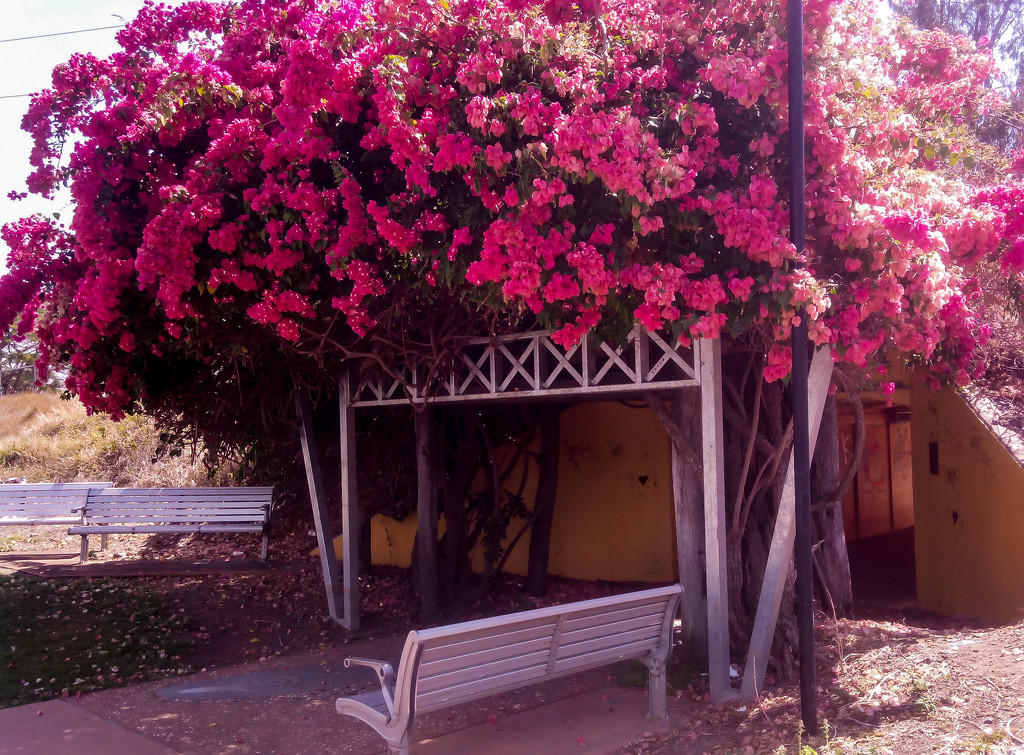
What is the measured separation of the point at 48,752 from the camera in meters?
4.89

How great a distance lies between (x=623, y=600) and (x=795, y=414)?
1398 mm

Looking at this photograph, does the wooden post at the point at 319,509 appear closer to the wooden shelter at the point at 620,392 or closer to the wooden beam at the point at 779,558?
the wooden shelter at the point at 620,392

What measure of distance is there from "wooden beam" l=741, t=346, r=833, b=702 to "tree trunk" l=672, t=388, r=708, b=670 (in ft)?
2.68

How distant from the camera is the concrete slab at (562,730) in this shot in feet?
15.5

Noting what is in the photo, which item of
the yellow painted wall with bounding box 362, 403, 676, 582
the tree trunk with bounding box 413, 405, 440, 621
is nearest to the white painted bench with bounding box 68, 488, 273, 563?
the tree trunk with bounding box 413, 405, 440, 621

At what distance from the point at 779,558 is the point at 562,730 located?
63.3 inches

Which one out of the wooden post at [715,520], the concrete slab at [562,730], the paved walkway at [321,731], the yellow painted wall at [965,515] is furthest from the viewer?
the yellow painted wall at [965,515]

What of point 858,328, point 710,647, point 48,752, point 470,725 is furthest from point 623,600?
point 48,752

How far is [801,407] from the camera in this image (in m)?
4.27

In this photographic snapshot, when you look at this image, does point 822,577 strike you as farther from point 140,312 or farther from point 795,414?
point 140,312

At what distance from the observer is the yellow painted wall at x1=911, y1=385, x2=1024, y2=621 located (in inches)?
274

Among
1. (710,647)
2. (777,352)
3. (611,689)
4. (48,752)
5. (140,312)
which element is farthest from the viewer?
(140,312)

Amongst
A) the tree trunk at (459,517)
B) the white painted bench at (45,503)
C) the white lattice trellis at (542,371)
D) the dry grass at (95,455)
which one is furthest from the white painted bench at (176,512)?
the white lattice trellis at (542,371)

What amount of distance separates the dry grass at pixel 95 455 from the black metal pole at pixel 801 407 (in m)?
11.3
